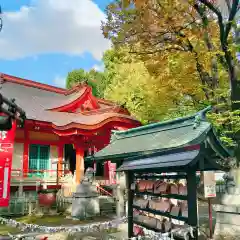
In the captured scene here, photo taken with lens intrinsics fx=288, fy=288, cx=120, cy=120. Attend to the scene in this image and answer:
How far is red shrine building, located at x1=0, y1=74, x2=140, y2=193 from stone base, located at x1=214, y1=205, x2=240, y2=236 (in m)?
10.2

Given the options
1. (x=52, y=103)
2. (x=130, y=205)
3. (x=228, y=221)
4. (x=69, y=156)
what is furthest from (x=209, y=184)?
(x=52, y=103)

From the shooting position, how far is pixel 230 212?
32.3 ft

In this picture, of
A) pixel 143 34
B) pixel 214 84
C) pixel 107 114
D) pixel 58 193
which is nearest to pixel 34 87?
pixel 107 114

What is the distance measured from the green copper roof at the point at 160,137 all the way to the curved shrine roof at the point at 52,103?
9.19 meters

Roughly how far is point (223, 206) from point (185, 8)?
7608mm

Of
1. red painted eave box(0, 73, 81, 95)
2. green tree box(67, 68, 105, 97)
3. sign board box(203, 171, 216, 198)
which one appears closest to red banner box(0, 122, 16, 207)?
sign board box(203, 171, 216, 198)

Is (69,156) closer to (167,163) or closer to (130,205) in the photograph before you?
(130,205)

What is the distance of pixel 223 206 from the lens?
33.2 ft

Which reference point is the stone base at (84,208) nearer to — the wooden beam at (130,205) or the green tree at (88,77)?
the wooden beam at (130,205)

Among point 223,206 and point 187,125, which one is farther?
point 223,206

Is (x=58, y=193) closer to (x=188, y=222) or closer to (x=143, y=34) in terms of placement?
(x=143, y=34)

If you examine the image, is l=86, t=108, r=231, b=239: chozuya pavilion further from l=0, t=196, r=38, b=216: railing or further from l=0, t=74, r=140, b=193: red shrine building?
l=0, t=74, r=140, b=193: red shrine building

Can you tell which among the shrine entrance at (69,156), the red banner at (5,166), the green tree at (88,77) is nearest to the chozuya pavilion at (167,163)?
the red banner at (5,166)

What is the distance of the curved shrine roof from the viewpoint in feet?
64.5
